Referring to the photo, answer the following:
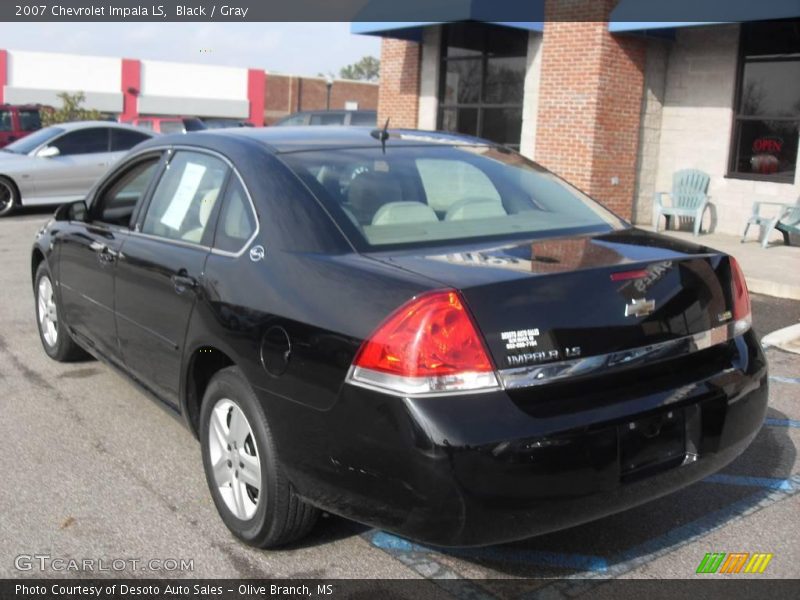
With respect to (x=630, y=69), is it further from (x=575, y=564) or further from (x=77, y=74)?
Answer: (x=77, y=74)

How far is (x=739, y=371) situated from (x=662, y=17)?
10.4 meters

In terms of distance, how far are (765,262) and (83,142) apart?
37.9ft

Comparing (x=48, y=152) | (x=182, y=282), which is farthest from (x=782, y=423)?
(x=48, y=152)

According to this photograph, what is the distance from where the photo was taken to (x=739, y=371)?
3342mm

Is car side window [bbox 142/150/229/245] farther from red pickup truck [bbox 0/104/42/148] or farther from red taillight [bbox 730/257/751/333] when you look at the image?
red pickup truck [bbox 0/104/42/148]

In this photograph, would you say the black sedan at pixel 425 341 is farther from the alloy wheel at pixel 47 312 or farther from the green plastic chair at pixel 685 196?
the green plastic chair at pixel 685 196

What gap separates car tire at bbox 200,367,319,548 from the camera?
129 inches

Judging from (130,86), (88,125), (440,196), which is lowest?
(440,196)

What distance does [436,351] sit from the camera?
9.04 feet

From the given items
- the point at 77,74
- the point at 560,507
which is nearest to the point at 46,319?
the point at 560,507

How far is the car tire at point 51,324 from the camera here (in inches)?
229

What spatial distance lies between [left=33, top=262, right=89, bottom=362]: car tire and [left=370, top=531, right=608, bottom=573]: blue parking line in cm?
312

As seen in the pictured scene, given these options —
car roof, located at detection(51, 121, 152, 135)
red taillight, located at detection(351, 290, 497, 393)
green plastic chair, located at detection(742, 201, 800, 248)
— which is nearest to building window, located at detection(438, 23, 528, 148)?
green plastic chair, located at detection(742, 201, 800, 248)

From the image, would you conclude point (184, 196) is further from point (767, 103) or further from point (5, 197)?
point (5, 197)
